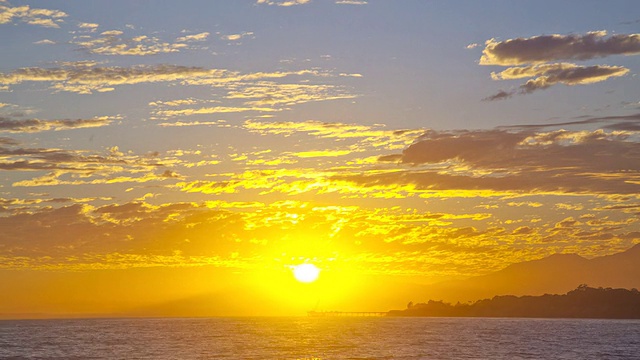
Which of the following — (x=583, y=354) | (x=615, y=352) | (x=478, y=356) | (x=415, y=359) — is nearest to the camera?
(x=415, y=359)

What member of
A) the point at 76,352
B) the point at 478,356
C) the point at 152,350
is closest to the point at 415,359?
the point at 478,356

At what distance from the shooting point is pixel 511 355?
165 metres

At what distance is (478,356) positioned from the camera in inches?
6348

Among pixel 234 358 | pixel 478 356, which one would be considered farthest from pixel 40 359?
pixel 478 356

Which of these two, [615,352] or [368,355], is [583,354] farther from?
[368,355]

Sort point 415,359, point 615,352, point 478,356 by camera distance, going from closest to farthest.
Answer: point 415,359 → point 478,356 → point 615,352

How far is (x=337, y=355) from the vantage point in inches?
6137

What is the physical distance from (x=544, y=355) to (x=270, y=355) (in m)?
58.2

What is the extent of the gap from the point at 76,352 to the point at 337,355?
195ft

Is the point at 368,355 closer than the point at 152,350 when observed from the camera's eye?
Yes

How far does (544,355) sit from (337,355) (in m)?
45.7

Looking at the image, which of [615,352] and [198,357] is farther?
[615,352]

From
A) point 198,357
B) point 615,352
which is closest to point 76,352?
point 198,357

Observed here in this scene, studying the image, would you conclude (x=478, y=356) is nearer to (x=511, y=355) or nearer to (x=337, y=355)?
(x=511, y=355)
